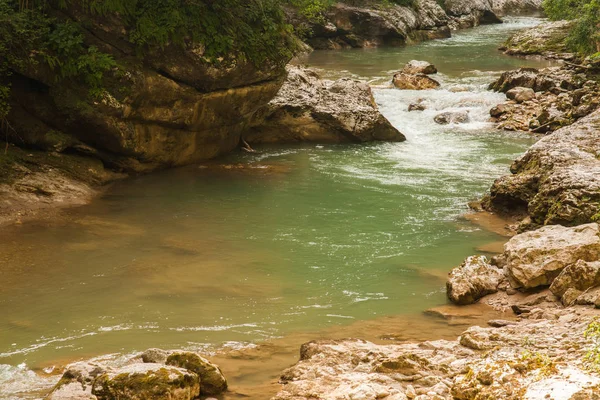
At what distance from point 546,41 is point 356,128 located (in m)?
18.9

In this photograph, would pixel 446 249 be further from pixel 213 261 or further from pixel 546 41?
pixel 546 41

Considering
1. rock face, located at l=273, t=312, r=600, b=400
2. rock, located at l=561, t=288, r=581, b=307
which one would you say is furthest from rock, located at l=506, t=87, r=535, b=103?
rock face, located at l=273, t=312, r=600, b=400

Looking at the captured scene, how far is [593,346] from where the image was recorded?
5.38 meters

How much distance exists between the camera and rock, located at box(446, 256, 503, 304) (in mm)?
8711

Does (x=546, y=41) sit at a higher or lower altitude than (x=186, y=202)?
higher

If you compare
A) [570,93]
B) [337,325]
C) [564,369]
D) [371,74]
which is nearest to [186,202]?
[337,325]

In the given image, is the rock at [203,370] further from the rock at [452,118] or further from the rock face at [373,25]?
the rock face at [373,25]

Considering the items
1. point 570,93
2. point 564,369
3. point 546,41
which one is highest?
point 546,41

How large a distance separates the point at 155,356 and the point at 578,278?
452 centimetres

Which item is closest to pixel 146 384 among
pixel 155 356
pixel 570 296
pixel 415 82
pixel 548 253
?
pixel 155 356

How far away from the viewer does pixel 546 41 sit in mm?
33219

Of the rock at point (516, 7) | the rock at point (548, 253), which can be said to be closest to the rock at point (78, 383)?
the rock at point (548, 253)

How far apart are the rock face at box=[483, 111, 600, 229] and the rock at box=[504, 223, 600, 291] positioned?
42.9 inches

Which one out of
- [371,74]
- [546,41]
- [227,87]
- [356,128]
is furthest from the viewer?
[546,41]
